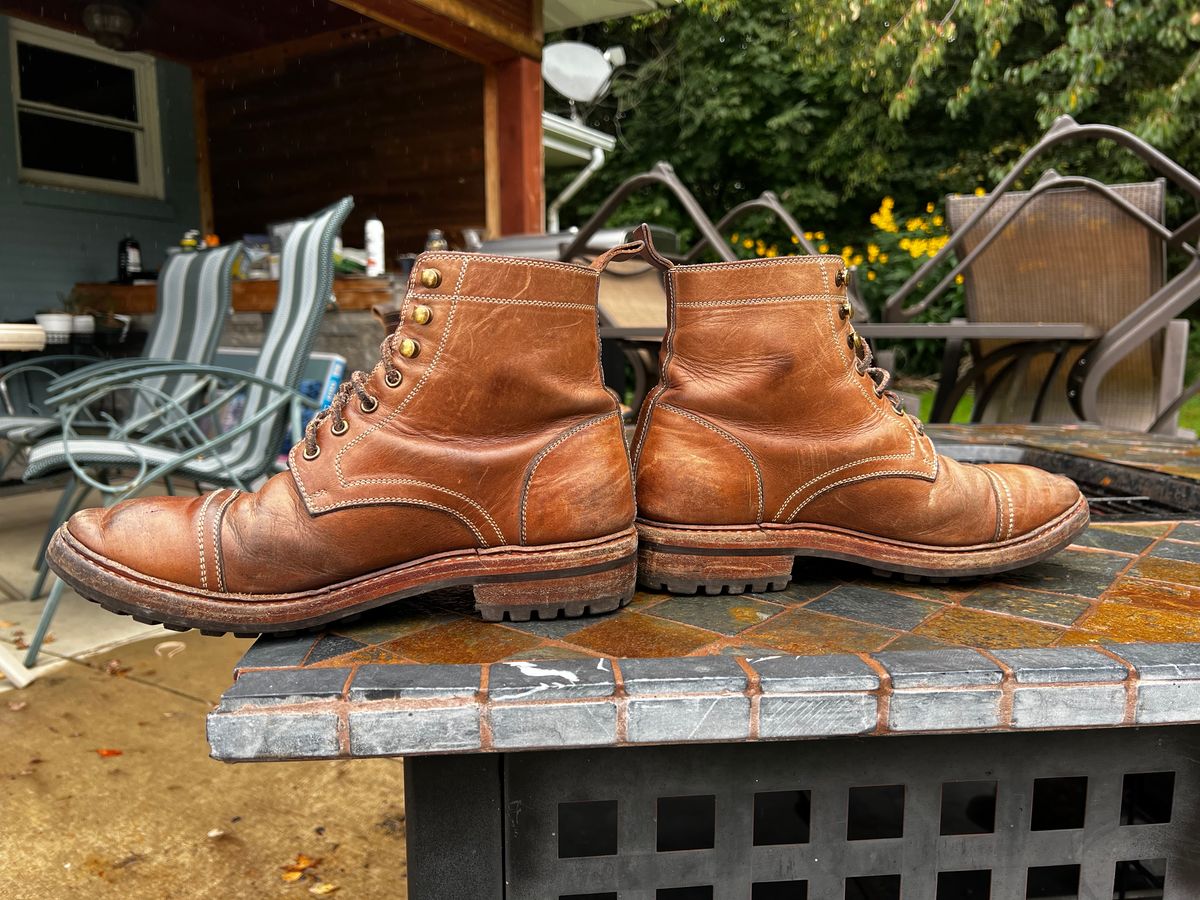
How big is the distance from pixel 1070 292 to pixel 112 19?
564cm

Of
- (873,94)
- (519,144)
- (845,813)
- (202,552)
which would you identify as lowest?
(845,813)

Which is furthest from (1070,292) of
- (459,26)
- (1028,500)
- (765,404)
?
(459,26)

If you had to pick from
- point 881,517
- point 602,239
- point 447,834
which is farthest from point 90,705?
point 602,239

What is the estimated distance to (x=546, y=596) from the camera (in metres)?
0.87

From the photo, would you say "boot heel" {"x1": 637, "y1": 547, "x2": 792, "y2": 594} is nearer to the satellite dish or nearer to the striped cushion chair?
the striped cushion chair

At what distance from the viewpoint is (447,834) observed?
0.72 metres

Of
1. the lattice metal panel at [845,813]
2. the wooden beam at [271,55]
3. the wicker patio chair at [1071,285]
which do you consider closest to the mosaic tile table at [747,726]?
the lattice metal panel at [845,813]

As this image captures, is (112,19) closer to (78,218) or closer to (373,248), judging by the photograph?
(78,218)

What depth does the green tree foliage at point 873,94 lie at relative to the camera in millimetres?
6938

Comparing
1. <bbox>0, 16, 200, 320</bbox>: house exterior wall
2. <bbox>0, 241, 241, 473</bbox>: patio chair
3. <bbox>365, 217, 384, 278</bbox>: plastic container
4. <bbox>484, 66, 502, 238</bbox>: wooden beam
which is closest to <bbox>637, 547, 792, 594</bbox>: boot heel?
<bbox>0, 241, 241, 473</bbox>: patio chair

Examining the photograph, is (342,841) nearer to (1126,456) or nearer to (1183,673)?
(1183,673)

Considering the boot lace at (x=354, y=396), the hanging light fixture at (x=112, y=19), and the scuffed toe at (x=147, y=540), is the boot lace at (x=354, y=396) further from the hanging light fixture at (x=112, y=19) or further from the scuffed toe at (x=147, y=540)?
the hanging light fixture at (x=112, y=19)

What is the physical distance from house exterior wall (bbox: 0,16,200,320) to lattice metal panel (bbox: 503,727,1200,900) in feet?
21.9

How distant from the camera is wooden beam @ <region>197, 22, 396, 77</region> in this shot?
22.3 feet
